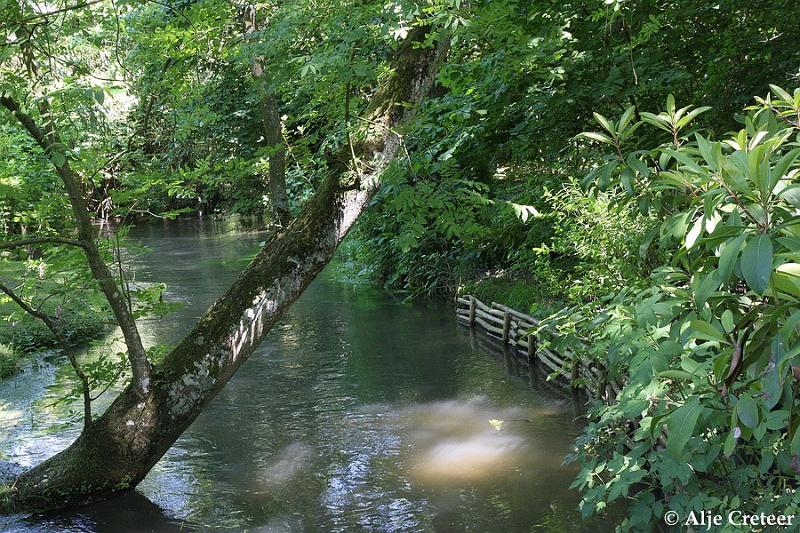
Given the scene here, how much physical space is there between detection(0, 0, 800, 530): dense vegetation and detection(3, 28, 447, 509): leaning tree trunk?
448 mm

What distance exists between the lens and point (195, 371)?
19.6ft

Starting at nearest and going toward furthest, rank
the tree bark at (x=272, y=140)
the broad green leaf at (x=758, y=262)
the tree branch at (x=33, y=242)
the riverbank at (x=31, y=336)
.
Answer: the broad green leaf at (x=758, y=262), the tree branch at (x=33, y=242), the tree bark at (x=272, y=140), the riverbank at (x=31, y=336)

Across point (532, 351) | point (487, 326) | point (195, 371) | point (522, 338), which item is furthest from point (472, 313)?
point (195, 371)

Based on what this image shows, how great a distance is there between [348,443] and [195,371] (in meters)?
2.30

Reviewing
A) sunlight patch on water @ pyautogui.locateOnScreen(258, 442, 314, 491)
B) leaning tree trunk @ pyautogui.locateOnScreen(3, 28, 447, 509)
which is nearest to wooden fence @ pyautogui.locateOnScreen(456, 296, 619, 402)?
sunlight patch on water @ pyautogui.locateOnScreen(258, 442, 314, 491)

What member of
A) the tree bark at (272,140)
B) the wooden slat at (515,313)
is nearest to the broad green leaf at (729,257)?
the tree bark at (272,140)

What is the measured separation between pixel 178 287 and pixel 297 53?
11.4m

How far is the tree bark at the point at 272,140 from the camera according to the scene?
6.62 meters

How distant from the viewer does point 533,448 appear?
24.5 ft

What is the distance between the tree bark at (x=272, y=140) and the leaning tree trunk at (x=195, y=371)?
1.60 ft

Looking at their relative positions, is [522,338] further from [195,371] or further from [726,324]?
[726,324]

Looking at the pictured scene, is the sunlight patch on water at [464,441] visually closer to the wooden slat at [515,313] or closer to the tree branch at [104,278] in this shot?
the wooden slat at [515,313]

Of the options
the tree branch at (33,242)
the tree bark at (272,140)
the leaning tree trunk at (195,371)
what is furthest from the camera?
the tree bark at (272,140)

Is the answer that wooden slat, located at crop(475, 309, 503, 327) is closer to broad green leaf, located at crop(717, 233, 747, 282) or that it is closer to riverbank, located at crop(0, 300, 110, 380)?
riverbank, located at crop(0, 300, 110, 380)
